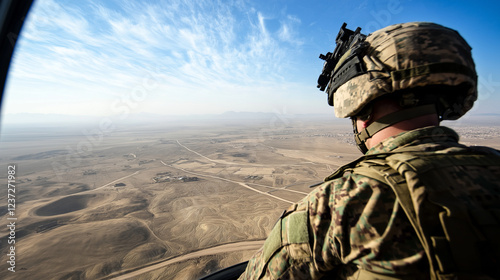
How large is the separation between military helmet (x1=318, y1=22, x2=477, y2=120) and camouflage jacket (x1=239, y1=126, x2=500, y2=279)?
1.31 feet

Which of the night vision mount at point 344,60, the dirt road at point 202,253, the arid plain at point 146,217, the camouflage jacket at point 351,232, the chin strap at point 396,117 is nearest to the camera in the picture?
the camouflage jacket at point 351,232

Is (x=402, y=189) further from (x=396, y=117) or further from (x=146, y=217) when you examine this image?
(x=146, y=217)

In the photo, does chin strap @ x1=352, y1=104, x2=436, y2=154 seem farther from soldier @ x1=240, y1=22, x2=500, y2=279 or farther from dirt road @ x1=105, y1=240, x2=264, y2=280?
dirt road @ x1=105, y1=240, x2=264, y2=280

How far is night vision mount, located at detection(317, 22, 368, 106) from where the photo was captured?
6.30 feet

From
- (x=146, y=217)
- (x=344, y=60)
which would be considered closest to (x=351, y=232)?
(x=344, y=60)

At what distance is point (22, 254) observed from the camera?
509 inches

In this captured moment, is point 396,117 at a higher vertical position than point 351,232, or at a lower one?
higher

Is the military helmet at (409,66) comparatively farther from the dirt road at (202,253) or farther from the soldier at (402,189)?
the dirt road at (202,253)

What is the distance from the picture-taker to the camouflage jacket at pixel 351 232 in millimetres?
1065

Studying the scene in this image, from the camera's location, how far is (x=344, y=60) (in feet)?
6.68

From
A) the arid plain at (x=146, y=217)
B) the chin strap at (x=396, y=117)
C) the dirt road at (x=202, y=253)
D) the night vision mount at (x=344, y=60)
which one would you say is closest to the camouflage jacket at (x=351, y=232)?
the chin strap at (x=396, y=117)

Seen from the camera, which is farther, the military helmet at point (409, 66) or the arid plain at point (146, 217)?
the arid plain at point (146, 217)

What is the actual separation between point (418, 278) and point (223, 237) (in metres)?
15.0

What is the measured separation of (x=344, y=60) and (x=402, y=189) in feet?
4.69
